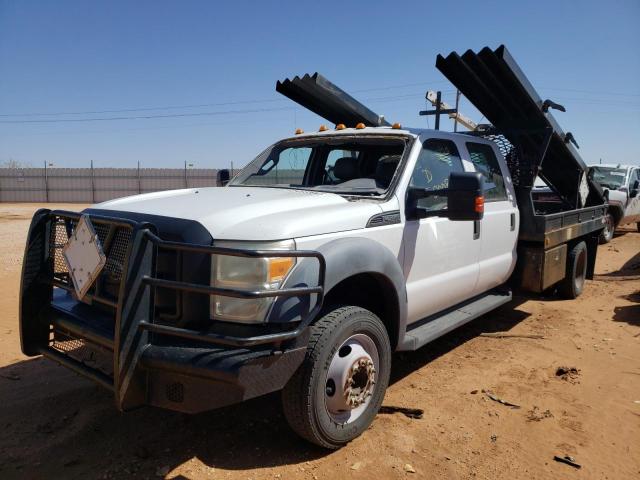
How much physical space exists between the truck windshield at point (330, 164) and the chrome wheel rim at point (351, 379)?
1126 millimetres

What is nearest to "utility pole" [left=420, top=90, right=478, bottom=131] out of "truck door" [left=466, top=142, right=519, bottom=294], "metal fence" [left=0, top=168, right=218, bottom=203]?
"truck door" [left=466, top=142, right=519, bottom=294]

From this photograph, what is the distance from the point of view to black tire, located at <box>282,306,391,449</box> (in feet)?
8.50

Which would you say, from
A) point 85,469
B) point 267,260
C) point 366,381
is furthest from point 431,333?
point 85,469

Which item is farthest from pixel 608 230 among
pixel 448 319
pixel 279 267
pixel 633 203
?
pixel 279 267

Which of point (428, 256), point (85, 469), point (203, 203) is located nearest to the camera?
point (85, 469)

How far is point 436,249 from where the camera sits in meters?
3.72

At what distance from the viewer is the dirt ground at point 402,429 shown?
9.00ft

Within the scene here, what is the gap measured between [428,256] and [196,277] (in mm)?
1850

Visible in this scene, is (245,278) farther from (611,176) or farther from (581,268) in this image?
(611,176)

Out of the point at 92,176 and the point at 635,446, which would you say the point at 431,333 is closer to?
the point at 635,446

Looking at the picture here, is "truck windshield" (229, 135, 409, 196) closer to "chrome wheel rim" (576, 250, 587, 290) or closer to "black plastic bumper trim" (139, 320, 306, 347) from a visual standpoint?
"black plastic bumper trim" (139, 320, 306, 347)

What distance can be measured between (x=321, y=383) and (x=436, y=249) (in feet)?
5.08

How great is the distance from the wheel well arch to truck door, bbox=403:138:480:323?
243 mm

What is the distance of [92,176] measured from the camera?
105ft
